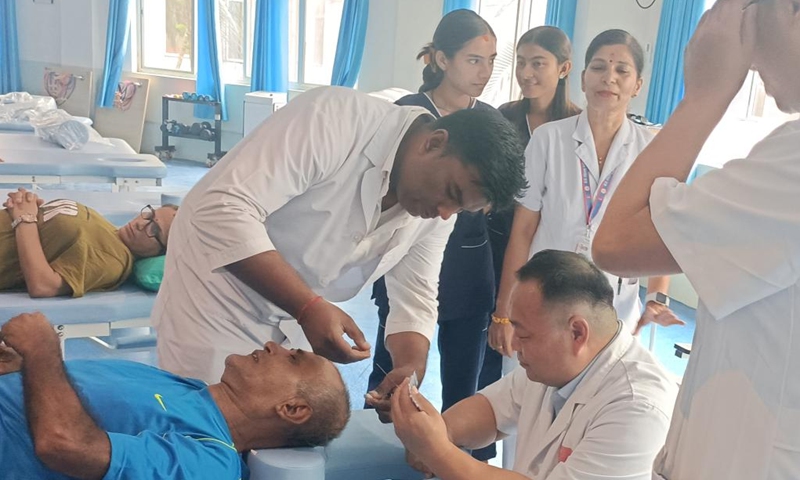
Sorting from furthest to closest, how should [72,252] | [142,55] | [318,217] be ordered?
[142,55]
[72,252]
[318,217]

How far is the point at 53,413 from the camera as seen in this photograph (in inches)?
46.7

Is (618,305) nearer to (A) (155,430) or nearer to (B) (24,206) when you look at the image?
(A) (155,430)

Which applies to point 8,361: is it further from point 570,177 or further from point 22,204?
point 570,177

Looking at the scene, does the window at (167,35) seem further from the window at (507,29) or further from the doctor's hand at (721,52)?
the doctor's hand at (721,52)

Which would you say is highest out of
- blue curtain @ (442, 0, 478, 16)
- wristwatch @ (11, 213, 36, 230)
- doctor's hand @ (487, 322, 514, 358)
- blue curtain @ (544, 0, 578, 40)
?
blue curtain @ (442, 0, 478, 16)

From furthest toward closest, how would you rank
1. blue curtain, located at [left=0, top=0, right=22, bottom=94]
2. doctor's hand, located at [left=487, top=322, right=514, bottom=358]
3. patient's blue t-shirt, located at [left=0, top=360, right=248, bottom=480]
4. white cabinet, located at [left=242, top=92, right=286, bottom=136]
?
blue curtain, located at [left=0, top=0, right=22, bottom=94] < white cabinet, located at [left=242, top=92, right=286, bottom=136] < doctor's hand, located at [left=487, top=322, right=514, bottom=358] < patient's blue t-shirt, located at [left=0, top=360, right=248, bottom=480]

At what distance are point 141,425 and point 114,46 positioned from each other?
28.0 ft

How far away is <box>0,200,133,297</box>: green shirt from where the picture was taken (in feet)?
8.89

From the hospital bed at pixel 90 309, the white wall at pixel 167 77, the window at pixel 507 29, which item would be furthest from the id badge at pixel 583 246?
the white wall at pixel 167 77

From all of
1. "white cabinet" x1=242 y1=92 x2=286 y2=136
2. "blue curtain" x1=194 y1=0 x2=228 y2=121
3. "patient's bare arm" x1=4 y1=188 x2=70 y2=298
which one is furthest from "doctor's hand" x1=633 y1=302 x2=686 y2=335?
"blue curtain" x1=194 y1=0 x2=228 y2=121

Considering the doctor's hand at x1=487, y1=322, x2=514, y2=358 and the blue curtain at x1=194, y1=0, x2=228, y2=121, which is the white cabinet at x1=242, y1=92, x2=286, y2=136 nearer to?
the blue curtain at x1=194, y1=0, x2=228, y2=121

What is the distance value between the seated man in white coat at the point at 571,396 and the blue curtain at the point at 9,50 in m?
9.37

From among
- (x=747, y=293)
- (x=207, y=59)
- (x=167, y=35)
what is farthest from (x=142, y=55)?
(x=747, y=293)

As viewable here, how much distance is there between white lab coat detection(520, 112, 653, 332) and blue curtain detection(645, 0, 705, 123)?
2.91 metres
